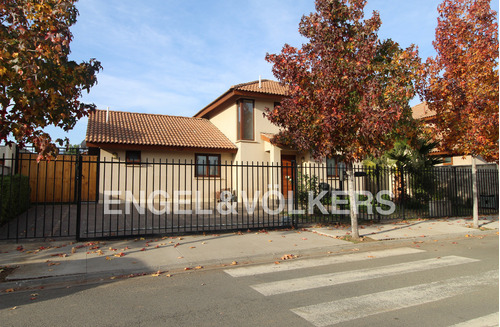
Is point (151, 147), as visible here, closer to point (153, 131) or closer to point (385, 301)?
point (153, 131)

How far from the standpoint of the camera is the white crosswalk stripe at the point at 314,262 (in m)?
6.08

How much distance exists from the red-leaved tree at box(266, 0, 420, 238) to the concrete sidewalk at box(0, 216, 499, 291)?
5.24 feet

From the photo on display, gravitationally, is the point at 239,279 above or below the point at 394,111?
below

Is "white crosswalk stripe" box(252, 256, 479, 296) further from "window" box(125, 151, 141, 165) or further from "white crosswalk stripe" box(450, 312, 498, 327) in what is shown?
"window" box(125, 151, 141, 165)

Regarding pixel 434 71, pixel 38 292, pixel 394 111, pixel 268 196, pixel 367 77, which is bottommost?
pixel 38 292

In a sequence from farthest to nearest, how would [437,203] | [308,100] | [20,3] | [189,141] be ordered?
[189,141], [437,203], [308,100], [20,3]

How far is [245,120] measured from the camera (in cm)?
1725

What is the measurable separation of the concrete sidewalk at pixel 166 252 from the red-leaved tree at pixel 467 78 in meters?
3.06

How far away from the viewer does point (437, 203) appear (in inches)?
547

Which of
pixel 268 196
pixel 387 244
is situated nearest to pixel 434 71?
pixel 387 244

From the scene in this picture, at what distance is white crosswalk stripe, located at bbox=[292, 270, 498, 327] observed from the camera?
153 inches

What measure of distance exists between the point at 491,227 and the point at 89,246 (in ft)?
41.0

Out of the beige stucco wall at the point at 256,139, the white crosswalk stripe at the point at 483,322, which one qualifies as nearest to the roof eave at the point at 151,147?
the beige stucco wall at the point at 256,139

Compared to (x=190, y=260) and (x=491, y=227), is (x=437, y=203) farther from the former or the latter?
(x=190, y=260)
